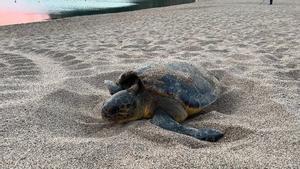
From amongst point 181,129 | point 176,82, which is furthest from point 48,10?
point 181,129

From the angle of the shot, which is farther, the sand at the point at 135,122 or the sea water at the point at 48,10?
the sea water at the point at 48,10

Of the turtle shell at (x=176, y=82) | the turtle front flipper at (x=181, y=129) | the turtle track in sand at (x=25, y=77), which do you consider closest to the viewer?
the turtle front flipper at (x=181, y=129)

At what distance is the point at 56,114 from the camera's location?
113 inches

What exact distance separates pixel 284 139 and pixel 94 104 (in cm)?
164

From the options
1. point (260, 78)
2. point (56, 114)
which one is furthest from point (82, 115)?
point (260, 78)

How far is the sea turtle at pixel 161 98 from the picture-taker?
267cm

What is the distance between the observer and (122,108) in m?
2.68

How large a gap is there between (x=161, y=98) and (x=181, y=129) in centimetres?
38

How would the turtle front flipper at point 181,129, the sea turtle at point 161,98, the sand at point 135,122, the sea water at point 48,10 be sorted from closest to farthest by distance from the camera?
1. the sand at point 135,122
2. the turtle front flipper at point 181,129
3. the sea turtle at point 161,98
4. the sea water at point 48,10

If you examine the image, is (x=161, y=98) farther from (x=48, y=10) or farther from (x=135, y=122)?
(x=48, y=10)

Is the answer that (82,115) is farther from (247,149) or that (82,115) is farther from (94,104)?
(247,149)

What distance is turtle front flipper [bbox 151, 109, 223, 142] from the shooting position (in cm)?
242

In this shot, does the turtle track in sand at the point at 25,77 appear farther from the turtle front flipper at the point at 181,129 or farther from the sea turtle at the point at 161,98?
the turtle front flipper at the point at 181,129

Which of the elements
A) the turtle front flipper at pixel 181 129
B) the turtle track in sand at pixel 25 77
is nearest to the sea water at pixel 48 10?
the turtle track in sand at pixel 25 77
